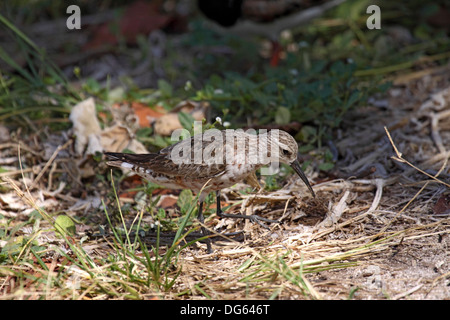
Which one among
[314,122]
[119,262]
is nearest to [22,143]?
[119,262]

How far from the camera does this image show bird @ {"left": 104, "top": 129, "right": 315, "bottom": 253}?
3848 millimetres

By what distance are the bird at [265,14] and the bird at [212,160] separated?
3.32 metres

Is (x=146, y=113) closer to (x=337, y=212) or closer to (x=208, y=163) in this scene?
(x=208, y=163)

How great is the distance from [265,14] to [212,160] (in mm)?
3892

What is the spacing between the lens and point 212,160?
12.6ft

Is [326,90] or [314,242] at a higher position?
[326,90]

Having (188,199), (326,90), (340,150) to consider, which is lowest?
(188,199)

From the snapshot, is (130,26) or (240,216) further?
(130,26)

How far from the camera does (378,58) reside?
22.0 ft

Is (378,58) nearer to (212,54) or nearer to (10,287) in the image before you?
(212,54)

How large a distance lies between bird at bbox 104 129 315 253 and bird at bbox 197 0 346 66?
10.9ft

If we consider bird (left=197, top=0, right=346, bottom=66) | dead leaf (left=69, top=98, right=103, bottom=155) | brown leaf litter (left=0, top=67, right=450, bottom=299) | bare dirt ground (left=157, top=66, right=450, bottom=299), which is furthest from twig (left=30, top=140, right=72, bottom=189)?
bird (left=197, top=0, right=346, bottom=66)

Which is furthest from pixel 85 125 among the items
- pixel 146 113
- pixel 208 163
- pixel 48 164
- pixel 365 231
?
pixel 365 231
